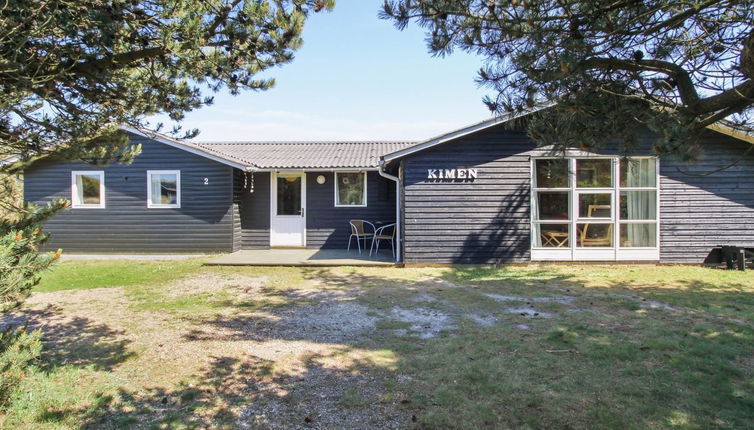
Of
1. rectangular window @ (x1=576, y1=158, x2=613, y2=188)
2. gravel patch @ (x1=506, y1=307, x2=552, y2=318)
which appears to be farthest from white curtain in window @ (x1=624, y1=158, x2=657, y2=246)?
gravel patch @ (x1=506, y1=307, x2=552, y2=318)

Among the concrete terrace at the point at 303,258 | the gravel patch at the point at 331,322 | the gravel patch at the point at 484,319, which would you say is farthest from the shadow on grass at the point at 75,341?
the concrete terrace at the point at 303,258

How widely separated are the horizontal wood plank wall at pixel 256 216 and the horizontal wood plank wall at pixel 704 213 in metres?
9.73

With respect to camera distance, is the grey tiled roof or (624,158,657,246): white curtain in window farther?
the grey tiled roof

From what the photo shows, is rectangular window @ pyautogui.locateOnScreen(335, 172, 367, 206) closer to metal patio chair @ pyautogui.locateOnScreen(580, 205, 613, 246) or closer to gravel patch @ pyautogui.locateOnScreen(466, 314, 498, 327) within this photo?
metal patio chair @ pyautogui.locateOnScreen(580, 205, 613, 246)

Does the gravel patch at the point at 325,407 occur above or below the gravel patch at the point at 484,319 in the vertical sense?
below

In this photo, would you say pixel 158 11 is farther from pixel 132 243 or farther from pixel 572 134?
pixel 132 243

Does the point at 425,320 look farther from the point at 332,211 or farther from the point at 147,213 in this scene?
the point at 147,213

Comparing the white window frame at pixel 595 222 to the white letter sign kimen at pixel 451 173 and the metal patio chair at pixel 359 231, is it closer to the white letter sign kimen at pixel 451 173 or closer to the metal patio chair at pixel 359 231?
the white letter sign kimen at pixel 451 173

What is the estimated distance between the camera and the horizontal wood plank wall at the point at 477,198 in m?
9.61

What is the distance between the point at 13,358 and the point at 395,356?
2.98 meters

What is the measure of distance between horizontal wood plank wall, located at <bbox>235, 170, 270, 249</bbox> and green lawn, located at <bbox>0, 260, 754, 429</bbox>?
4.47m

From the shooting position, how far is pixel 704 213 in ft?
31.6

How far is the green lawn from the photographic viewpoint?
3.14m

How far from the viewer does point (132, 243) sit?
12.0m
